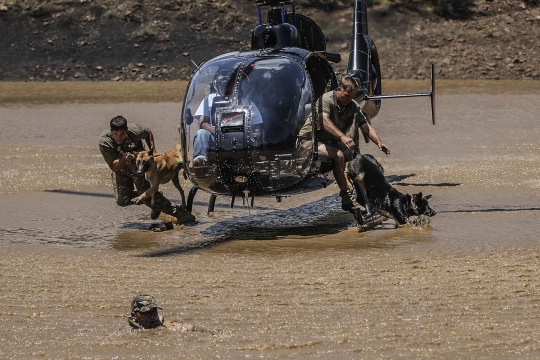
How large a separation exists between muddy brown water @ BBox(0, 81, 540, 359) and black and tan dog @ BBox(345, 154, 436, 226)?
238 millimetres

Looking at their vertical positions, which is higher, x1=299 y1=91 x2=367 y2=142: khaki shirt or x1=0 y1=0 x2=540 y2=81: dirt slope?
x1=0 y1=0 x2=540 y2=81: dirt slope

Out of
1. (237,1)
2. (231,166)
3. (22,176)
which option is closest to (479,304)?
(231,166)

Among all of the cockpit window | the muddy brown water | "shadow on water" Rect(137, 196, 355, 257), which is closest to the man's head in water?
the muddy brown water

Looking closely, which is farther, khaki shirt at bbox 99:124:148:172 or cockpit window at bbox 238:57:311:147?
khaki shirt at bbox 99:124:148:172

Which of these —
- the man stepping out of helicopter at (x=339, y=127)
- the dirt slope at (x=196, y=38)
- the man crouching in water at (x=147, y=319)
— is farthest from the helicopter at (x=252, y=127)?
the dirt slope at (x=196, y=38)

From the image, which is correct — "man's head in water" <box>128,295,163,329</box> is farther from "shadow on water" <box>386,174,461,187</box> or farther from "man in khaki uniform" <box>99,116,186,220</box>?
"shadow on water" <box>386,174,461,187</box>

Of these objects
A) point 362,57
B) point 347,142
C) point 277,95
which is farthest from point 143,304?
point 362,57

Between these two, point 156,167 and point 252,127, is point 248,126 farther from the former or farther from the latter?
point 156,167

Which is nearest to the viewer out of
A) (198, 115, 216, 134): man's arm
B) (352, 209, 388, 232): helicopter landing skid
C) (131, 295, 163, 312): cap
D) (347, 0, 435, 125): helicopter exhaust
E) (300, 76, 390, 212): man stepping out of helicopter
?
(131, 295, 163, 312): cap

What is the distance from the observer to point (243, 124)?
10133 mm

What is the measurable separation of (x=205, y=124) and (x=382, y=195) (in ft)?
7.68

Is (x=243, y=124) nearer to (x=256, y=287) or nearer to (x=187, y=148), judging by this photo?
(x=187, y=148)

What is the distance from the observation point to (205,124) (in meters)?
10.4

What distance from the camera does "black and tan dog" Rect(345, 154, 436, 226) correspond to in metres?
11.1
